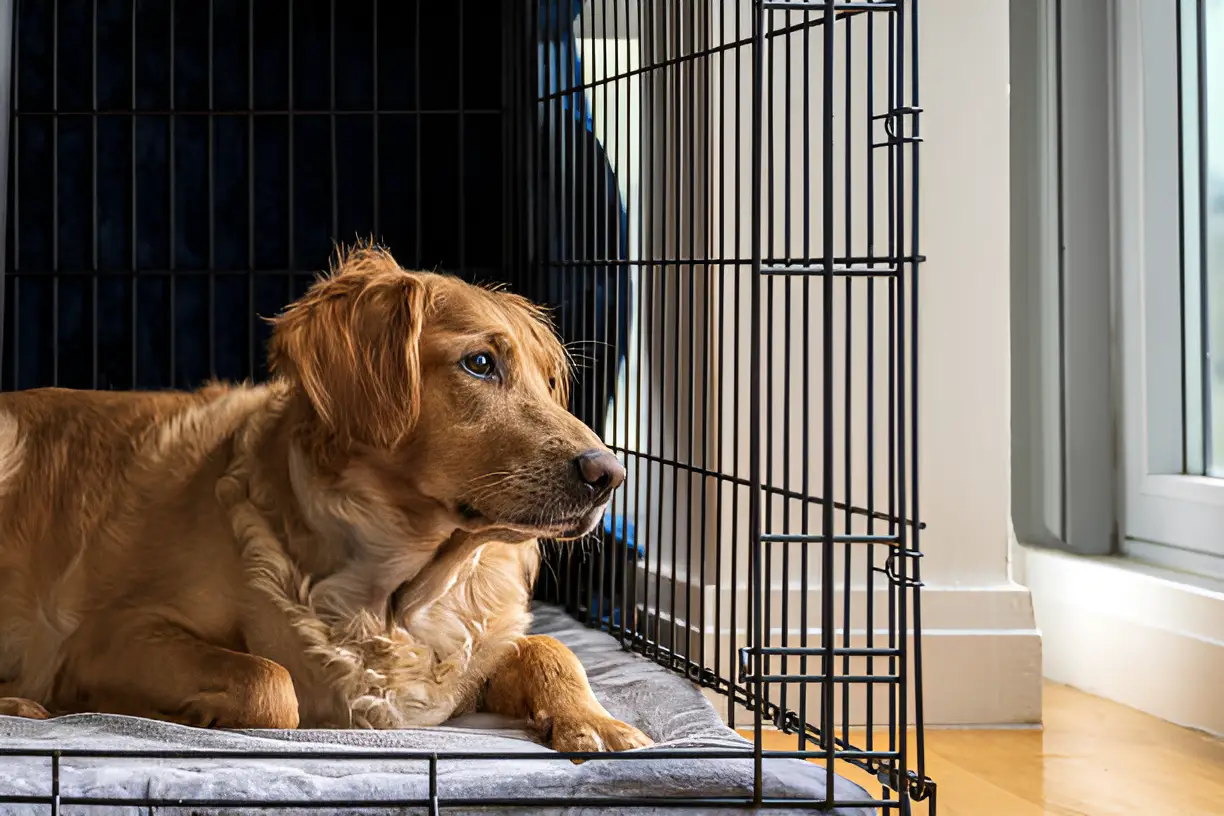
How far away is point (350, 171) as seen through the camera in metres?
2.68

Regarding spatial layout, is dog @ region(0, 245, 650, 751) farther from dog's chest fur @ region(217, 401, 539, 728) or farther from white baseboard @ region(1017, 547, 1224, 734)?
white baseboard @ region(1017, 547, 1224, 734)

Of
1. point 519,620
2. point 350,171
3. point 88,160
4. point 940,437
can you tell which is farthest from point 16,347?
point 940,437

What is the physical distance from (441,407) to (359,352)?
122mm

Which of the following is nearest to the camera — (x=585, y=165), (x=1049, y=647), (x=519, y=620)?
(x=519, y=620)

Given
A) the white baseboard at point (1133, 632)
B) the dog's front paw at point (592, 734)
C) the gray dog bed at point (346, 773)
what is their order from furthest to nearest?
the white baseboard at point (1133, 632), the dog's front paw at point (592, 734), the gray dog bed at point (346, 773)

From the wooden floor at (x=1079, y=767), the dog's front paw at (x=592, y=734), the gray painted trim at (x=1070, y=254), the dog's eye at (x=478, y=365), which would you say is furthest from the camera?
the gray painted trim at (x=1070, y=254)

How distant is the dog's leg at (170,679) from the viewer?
1557 millimetres

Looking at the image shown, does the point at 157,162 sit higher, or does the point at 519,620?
the point at 157,162

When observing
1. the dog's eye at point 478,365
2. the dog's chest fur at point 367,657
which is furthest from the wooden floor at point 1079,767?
the dog's eye at point 478,365

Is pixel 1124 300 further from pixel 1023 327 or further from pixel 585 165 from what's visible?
pixel 585 165

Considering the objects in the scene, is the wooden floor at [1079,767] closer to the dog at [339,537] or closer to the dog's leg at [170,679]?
the dog at [339,537]

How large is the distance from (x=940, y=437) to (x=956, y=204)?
440 mm

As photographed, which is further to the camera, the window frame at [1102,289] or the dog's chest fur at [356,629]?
the window frame at [1102,289]

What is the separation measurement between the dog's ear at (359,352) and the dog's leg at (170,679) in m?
0.31
